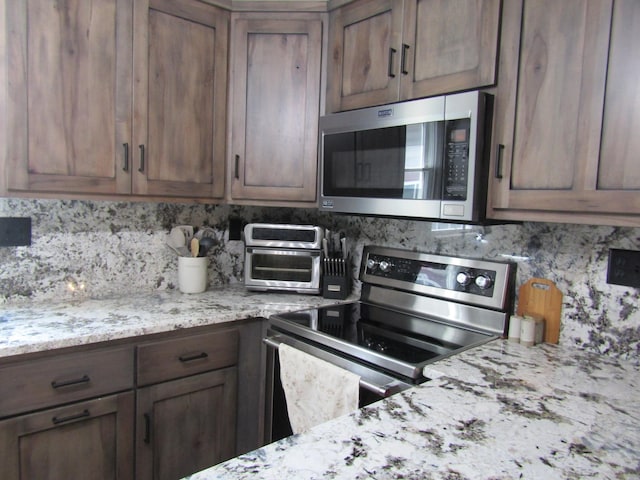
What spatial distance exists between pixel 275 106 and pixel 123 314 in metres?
1.03

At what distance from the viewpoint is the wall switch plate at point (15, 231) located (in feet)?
5.51

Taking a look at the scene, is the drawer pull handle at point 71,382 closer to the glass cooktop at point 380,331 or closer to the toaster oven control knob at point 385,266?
the glass cooktop at point 380,331

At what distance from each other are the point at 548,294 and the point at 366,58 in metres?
1.08

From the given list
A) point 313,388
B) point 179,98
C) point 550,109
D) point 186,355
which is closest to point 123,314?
point 186,355

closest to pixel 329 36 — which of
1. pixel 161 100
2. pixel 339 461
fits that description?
pixel 161 100

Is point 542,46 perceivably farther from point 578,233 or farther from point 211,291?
point 211,291

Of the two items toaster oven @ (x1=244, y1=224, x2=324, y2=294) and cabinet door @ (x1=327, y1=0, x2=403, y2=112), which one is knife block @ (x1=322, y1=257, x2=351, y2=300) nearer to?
toaster oven @ (x1=244, y1=224, x2=324, y2=294)

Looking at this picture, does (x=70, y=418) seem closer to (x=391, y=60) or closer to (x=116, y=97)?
(x=116, y=97)

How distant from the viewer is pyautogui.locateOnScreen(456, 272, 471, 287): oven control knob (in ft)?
5.55

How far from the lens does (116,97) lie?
5.43 ft

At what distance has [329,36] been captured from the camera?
188 centimetres

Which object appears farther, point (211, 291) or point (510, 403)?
point (211, 291)

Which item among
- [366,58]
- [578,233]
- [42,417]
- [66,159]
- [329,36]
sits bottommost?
[42,417]

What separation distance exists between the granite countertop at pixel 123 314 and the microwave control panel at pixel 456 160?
0.80 metres
